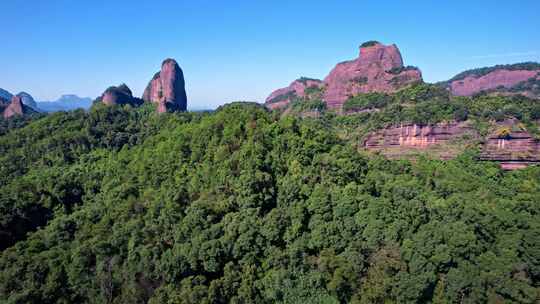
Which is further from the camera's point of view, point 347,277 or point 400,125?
point 400,125

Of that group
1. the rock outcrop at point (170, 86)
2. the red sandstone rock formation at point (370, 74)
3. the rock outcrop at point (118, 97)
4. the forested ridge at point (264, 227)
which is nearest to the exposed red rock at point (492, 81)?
the red sandstone rock formation at point (370, 74)

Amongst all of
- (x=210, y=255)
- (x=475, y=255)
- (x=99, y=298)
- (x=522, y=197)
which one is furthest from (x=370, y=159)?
(x=99, y=298)

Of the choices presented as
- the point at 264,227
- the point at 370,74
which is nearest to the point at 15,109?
the point at 370,74

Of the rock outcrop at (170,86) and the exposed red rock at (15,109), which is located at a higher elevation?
the rock outcrop at (170,86)

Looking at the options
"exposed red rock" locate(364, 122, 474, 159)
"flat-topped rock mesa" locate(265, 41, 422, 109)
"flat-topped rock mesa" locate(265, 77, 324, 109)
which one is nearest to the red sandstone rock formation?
"flat-topped rock mesa" locate(265, 41, 422, 109)

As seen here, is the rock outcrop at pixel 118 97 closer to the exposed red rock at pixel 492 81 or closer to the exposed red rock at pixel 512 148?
the exposed red rock at pixel 512 148

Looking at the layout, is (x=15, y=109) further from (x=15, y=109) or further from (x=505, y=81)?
(x=505, y=81)

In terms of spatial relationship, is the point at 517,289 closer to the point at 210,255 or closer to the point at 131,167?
the point at 210,255

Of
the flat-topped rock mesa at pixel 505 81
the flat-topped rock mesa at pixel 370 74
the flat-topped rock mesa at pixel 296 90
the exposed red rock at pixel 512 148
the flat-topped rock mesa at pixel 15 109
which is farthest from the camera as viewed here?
the flat-topped rock mesa at pixel 296 90
